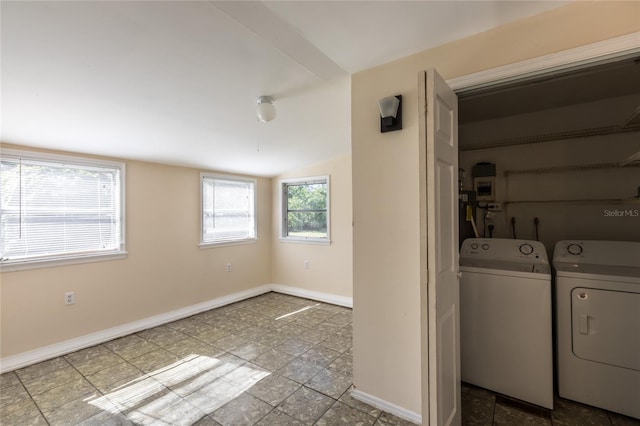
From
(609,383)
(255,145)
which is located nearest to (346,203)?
(255,145)

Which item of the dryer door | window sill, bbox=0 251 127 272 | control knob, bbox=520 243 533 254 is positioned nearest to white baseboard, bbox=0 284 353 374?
window sill, bbox=0 251 127 272

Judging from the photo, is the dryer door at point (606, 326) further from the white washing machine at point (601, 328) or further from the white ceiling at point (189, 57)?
the white ceiling at point (189, 57)

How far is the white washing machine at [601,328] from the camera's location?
1.79 meters

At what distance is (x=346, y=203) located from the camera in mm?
4176

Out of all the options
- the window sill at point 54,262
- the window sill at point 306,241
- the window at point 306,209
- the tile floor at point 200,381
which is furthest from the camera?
the window at point 306,209

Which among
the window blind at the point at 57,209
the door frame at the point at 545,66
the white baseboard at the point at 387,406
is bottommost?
the white baseboard at the point at 387,406

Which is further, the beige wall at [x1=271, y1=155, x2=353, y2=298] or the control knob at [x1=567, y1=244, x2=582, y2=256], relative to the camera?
the beige wall at [x1=271, y1=155, x2=353, y2=298]

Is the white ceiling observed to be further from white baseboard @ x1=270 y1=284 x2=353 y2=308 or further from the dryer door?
white baseboard @ x1=270 y1=284 x2=353 y2=308

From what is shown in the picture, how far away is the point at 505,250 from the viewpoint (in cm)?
226

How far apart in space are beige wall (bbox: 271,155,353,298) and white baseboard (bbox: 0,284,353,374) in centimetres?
11

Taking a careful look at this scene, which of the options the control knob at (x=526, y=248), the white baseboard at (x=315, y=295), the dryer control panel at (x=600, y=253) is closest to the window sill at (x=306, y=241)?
the white baseboard at (x=315, y=295)

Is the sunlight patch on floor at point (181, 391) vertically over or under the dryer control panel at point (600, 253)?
under

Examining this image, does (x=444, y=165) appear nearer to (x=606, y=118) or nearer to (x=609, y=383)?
(x=609, y=383)

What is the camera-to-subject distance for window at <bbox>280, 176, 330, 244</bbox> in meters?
4.51
